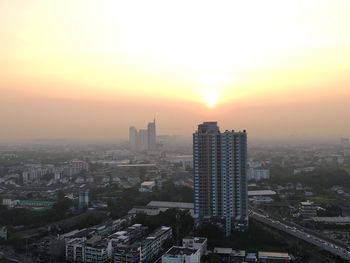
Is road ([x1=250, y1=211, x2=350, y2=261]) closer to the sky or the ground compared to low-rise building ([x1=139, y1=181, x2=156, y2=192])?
closer to the ground

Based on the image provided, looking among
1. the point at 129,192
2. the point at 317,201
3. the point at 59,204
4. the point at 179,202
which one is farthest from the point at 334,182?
the point at 59,204

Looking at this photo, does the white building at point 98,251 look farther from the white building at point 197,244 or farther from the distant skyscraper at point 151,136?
the distant skyscraper at point 151,136

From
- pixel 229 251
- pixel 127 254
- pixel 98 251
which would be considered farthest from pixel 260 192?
pixel 127 254

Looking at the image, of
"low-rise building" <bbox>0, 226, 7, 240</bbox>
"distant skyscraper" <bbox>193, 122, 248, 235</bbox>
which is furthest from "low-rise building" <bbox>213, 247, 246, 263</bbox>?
"low-rise building" <bbox>0, 226, 7, 240</bbox>

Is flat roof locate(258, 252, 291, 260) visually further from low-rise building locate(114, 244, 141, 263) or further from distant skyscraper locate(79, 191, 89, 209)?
distant skyscraper locate(79, 191, 89, 209)

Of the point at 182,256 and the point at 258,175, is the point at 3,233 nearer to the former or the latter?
the point at 182,256

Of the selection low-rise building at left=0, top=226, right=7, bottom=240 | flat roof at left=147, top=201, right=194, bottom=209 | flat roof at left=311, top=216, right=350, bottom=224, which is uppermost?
Result: flat roof at left=147, top=201, right=194, bottom=209
